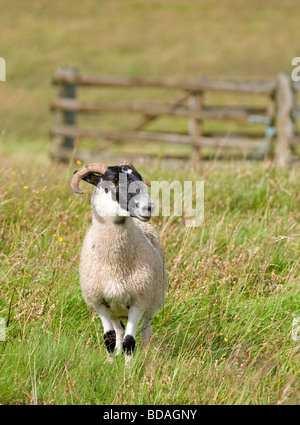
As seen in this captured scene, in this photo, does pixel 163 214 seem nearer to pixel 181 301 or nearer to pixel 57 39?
pixel 181 301

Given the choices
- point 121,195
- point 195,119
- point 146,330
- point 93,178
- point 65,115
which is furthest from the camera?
point 65,115

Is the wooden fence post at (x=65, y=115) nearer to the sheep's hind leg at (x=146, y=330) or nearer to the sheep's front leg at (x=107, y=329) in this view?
the sheep's hind leg at (x=146, y=330)

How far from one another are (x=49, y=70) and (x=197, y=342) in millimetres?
28971

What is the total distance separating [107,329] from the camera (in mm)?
4113

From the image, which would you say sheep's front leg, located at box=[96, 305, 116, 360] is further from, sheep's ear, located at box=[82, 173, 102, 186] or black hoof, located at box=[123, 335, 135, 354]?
sheep's ear, located at box=[82, 173, 102, 186]

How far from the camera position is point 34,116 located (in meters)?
25.1

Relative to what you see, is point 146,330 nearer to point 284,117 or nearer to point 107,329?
point 107,329

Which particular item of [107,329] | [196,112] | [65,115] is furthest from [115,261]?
[65,115]

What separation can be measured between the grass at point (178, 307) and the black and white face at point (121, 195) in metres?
0.61

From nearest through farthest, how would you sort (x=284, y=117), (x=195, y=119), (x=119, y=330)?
(x=119, y=330) < (x=284, y=117) < (x=195, y=119)

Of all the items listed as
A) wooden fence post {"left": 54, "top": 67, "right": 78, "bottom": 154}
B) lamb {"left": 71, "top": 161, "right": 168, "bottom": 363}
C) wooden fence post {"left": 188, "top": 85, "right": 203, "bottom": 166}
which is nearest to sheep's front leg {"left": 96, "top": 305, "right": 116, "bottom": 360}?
lamb {"left": 71, "top": 161, "right": 168, "bottom": 363}

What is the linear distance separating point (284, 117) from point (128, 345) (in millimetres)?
8266

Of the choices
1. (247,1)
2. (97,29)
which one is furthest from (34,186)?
(247,1)

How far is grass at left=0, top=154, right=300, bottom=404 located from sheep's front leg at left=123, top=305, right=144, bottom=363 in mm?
154
